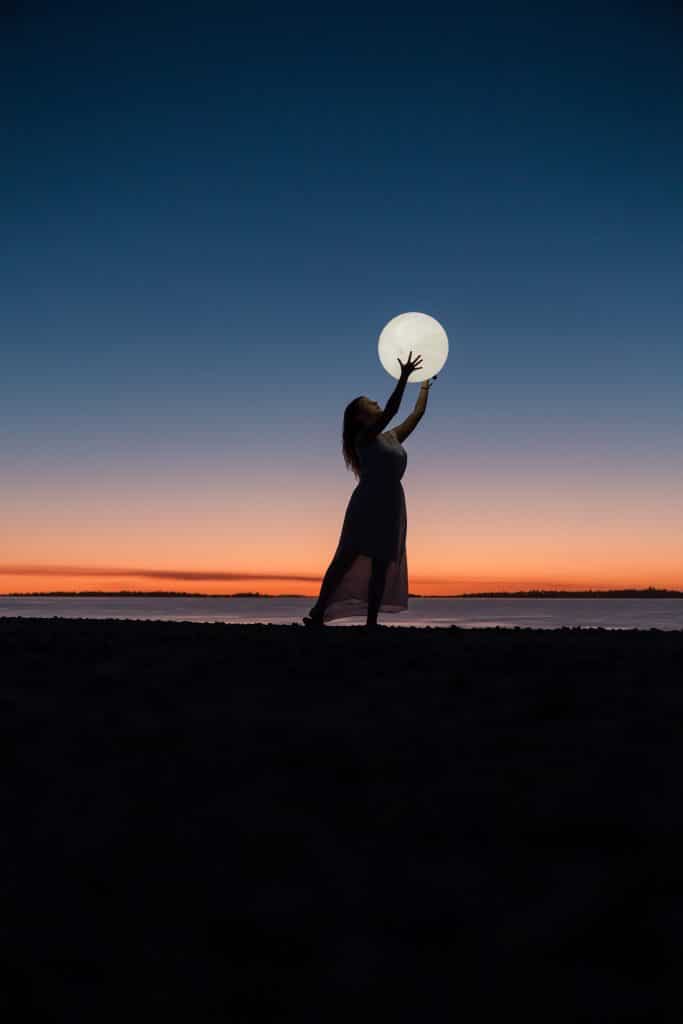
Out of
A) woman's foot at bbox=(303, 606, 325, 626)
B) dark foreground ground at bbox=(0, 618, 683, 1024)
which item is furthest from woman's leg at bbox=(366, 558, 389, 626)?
dark foreground ground at bbox=(0, 618, 683, 1024)

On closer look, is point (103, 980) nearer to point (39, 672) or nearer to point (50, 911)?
point (50, 911)

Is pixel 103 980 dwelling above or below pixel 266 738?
below

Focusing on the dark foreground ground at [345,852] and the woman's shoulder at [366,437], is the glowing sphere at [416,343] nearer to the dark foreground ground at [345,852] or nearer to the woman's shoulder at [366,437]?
the woman's shoulder at [366,437]

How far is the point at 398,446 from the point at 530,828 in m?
6.29

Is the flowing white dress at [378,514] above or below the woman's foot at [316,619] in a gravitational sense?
above

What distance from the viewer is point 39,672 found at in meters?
6.01

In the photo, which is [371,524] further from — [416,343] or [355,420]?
[416,343]

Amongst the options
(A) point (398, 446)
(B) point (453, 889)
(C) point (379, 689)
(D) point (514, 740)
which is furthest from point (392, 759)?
(A) point (398, 446)

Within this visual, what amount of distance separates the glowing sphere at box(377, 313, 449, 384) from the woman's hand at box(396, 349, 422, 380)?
0.15 feet

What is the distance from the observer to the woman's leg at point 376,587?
8719mm

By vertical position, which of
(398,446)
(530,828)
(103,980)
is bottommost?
(103,980)

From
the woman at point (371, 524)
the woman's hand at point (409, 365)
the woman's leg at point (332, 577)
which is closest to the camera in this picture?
the woman's hand at point (409, 365)

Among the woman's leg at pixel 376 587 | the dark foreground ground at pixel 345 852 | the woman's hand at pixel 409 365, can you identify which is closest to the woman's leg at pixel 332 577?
the woman's leg at pixel 376 587

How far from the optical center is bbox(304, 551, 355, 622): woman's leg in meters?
8.84
